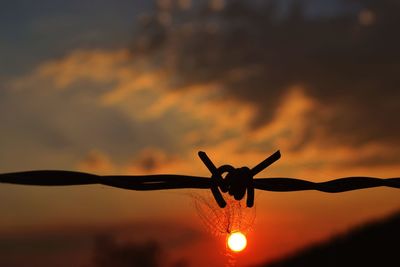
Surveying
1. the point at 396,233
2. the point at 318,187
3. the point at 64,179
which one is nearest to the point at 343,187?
the point at 318,187

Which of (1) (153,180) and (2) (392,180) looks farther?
(2) (392,180)

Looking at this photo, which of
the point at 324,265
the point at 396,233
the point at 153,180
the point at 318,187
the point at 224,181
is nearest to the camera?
the point at 153,180

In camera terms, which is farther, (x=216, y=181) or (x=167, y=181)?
(x=216, y=181)

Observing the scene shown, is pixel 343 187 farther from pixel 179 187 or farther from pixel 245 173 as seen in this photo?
pixel 179 187

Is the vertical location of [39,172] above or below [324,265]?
below

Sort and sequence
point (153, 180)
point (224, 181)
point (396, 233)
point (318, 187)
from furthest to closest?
1. point (396, 233)
2. point (318, 187)
3. point (224, 181)
4. point (153, 180)
